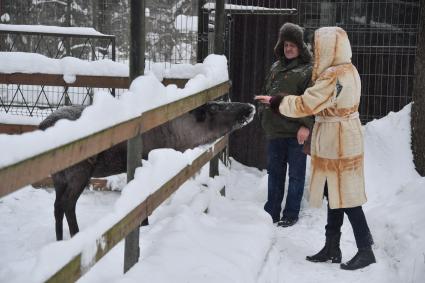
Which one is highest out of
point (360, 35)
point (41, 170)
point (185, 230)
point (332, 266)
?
point (360, 35)

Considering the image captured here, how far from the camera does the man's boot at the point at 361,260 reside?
190 inches

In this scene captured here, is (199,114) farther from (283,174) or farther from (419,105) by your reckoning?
(419,105)

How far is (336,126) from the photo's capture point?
4719mm

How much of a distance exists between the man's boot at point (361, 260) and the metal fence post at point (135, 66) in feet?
6.20

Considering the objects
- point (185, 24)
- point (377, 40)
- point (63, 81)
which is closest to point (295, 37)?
point (63, 81)

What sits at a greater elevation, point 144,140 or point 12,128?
point 144,140

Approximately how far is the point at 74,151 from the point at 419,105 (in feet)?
19.3

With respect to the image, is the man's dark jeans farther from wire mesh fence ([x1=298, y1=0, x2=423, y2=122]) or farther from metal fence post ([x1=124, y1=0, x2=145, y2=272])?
wire mesh fence ([x1=298, y1=0, x2=423, y2=122])

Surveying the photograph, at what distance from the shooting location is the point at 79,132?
257cm

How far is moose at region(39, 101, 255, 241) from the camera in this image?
5387 mm

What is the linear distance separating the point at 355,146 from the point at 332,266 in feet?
3.23

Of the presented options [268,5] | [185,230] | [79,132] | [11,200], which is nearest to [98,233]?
[79,132]

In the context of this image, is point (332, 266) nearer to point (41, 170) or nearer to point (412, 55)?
point (41, 170)

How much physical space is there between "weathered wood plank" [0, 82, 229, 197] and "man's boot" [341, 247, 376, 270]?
1.83m
